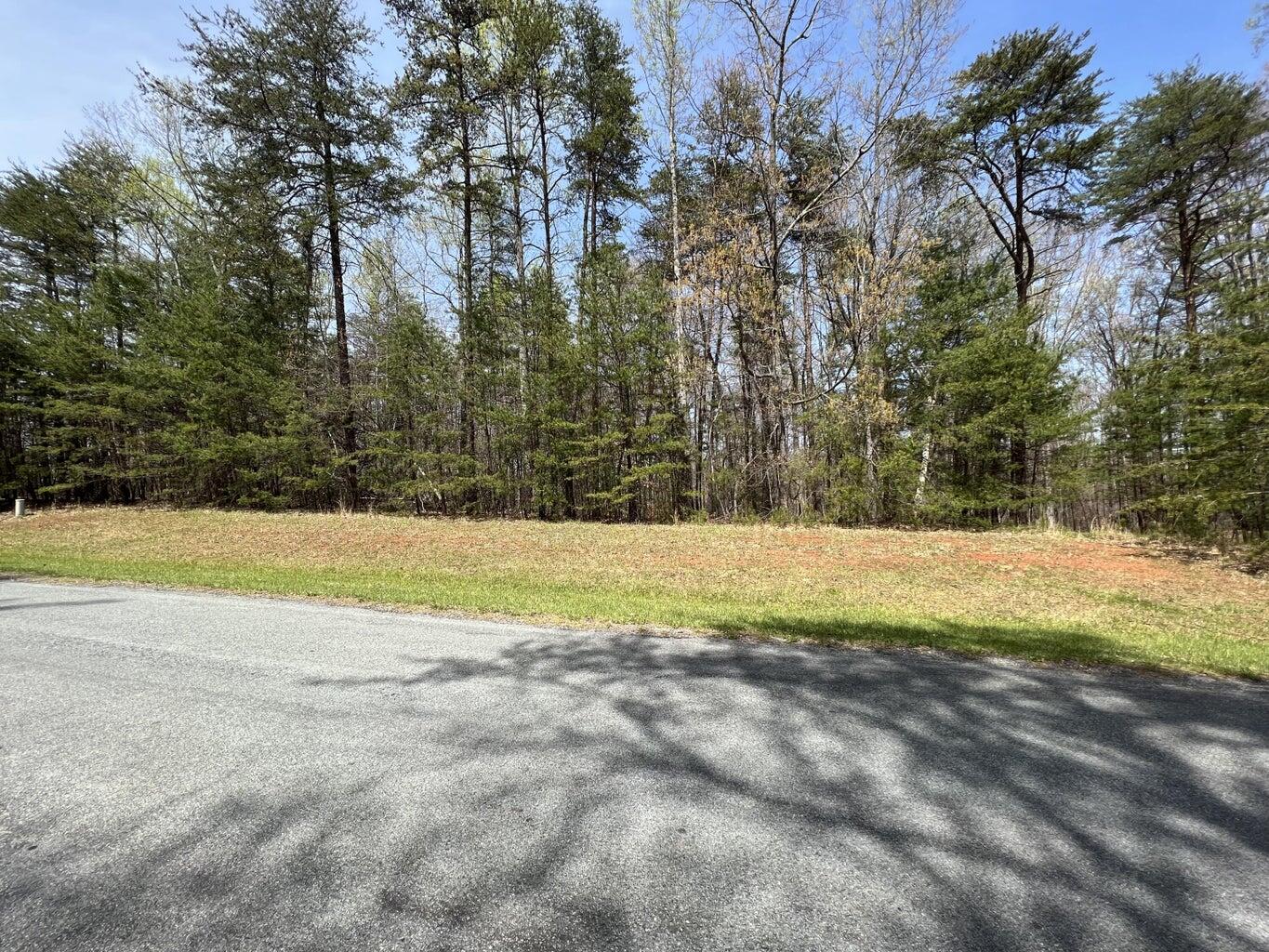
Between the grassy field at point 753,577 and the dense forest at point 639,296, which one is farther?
the dense forest at point 639,296

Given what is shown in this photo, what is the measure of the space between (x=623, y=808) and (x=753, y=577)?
6.95 metres

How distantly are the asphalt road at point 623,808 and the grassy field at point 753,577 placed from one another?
1.52 meters

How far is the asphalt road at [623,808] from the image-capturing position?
173cm

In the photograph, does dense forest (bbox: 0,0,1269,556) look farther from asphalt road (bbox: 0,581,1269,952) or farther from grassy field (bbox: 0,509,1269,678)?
asphalt road (bbox: 0,581,1269,952)

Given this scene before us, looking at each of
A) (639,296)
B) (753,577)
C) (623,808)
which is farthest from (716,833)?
(639,296)

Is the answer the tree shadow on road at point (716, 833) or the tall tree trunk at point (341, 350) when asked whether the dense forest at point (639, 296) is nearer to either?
the tall tree trunk at point (341, 350)

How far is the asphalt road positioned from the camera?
1.73m

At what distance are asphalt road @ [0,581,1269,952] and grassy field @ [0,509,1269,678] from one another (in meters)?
1.52

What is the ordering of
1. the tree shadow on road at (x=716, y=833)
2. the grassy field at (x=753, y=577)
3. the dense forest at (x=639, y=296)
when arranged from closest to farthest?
the tree shadow on road at (x=716, y=833) → the grassy field at (x=753, y=577) → the dense forest at (x=639, y=296)

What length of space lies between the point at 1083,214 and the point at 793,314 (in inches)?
358

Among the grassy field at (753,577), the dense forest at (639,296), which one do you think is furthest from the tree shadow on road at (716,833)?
the dense forest at (639,296)

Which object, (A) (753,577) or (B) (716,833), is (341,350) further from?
(B) (716,833)

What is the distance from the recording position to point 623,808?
2.35 metres

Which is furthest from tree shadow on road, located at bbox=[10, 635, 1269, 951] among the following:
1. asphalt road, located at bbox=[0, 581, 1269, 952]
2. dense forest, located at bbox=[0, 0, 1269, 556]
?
dense forest, located at bbox=[0, 0, 1269, 556]
